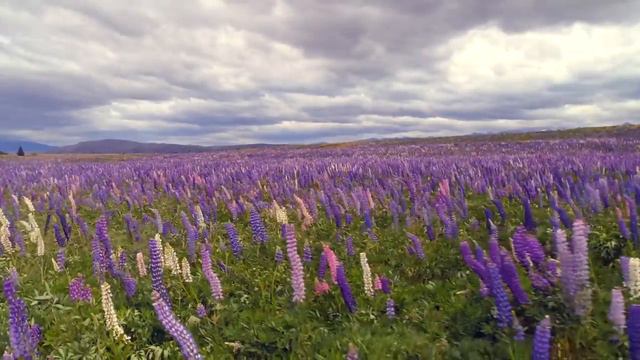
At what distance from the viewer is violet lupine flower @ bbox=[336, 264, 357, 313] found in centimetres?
407

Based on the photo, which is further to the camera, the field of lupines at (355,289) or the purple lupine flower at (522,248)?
the purple lupine flower at (522,248)

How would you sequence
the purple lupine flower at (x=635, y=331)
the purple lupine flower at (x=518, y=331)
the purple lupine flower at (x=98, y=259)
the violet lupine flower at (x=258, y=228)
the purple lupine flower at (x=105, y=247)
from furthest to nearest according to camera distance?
the violet lupine flower at (x=258, y=228), the purple lupine flower at (x=105, y=247), the purple lupine flower at (x=98, y=259), the purple lupine flower at (x=518, y=331), the purple lupine flower at (x=635, y=331)

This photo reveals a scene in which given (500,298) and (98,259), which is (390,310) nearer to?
(500,298)

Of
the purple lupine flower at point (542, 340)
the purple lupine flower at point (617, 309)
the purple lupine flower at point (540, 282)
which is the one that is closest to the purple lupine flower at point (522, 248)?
the purple lupine flower at point (540, 282)

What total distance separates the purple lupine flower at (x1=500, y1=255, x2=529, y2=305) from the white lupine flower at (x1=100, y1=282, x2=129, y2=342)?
3.00m

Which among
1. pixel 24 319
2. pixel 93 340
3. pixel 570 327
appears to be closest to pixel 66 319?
pixel 93 340

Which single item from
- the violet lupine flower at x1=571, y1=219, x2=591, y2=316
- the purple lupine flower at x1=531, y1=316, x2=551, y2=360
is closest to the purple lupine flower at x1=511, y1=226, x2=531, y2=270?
the violet lupine flower at x1=571, y1=219, x2=591, y2=316

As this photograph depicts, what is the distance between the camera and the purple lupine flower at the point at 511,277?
3.39 meters

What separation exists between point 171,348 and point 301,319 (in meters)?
1.18

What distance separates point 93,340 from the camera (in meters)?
4.20

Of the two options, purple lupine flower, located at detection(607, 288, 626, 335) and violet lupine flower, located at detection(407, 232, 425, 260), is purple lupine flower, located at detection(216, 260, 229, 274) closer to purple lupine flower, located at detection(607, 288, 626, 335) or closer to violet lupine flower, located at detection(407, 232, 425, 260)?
violet lupine flower, located at detection(407, 232, 425, 260)

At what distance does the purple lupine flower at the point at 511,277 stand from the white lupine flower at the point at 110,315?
300 centimetres

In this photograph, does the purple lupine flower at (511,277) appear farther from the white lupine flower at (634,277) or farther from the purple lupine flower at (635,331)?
the purple lupine flower at (635,331)

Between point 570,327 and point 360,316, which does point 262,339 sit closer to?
point 360,316
